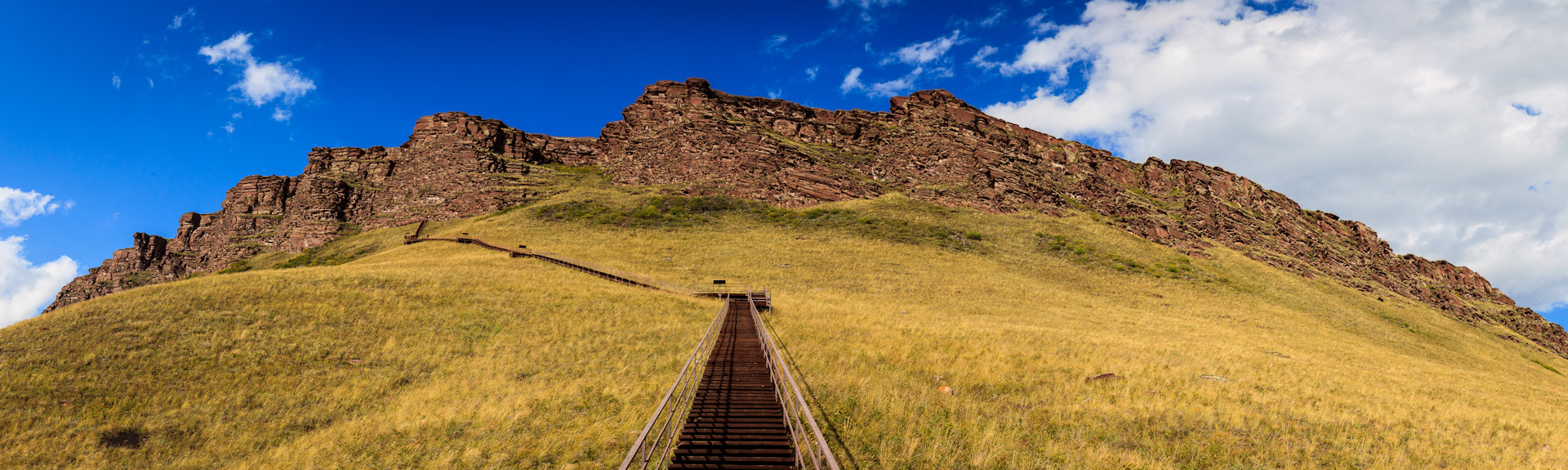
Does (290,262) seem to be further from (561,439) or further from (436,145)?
(561,439)

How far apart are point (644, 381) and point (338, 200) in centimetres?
9790

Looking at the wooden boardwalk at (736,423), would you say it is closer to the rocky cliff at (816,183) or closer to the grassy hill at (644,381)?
the grassy hill at (644,381)

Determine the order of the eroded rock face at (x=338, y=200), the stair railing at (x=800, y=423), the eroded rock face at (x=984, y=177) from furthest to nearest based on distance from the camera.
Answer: the eroded rock face at (x=338, y=200), the eroded rock face at (x=984, y=177), the stair railing at (x=800, y=423)

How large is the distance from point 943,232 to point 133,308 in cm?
5514

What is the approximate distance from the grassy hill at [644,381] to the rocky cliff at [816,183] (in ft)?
122

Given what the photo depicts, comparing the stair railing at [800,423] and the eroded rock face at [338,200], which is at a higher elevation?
the eroded rock face at [338,200]

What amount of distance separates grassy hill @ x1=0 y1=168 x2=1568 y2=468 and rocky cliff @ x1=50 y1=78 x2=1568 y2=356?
3715 centimetres

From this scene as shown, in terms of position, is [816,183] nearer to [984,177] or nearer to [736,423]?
[984,177]

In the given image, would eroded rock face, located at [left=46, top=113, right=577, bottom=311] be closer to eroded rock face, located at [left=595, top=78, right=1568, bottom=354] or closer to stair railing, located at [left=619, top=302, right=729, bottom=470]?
eroded rock face, located at [left=595, top=78, right=1568, bottom=354]

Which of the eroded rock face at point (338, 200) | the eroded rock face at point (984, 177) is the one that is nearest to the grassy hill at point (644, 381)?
the eroded rock face at point (984, 177)

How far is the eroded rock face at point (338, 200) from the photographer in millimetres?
79688

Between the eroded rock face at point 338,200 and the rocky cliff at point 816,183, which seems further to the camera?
the eroded rock face at point 338,200

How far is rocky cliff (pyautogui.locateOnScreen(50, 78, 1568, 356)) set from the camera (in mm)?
71812

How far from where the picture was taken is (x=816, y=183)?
7281 centimetres
